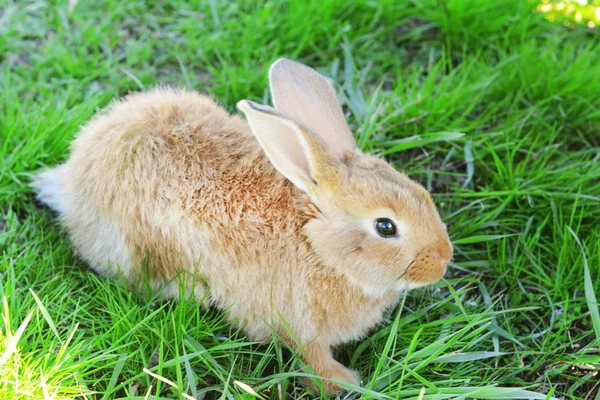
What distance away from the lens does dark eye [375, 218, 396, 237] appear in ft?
9.32

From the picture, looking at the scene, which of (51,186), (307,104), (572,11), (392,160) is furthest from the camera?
(572,11)

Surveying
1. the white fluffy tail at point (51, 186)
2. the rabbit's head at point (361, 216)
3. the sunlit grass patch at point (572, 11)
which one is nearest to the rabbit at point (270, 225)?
the rabbit's head at point (361, 216)

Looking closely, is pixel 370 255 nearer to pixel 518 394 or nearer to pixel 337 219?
pixel 337 219

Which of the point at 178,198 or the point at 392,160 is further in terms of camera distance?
the point at 392,160

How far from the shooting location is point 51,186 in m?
3.49

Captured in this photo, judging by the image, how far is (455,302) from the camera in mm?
3213

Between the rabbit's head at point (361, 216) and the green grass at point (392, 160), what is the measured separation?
0.23 meters

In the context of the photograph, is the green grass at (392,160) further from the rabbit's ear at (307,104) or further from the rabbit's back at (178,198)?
the rabbit's ear at (307,104)

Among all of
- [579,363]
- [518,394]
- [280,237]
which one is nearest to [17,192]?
[280,237]

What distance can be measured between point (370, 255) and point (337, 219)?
0.21 meters

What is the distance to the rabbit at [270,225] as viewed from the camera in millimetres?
2850

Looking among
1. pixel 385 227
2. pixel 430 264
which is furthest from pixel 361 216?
pixel 430 264

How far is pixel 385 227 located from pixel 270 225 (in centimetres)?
49

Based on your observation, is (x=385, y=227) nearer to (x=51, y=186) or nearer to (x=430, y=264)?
(x=430, y=264)
